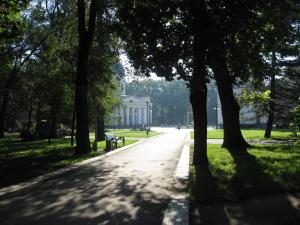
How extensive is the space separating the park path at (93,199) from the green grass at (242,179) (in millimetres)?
794

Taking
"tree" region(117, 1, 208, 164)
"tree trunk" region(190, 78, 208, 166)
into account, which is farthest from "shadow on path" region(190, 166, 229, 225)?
"tree" region(117, 1, 208, 164)

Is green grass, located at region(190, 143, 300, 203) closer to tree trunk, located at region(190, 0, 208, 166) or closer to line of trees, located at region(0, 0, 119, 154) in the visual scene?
tree trunk, located at region(190, 0, 208, 166)

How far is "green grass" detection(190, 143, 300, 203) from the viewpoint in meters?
10.4

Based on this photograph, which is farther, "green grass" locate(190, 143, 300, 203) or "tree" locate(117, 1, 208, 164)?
"tree" locate(117, 1, 208, 164)

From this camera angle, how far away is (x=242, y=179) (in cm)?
1242

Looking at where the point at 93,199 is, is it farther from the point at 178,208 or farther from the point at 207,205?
the point at 207,205

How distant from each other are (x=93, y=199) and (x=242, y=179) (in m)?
3.87

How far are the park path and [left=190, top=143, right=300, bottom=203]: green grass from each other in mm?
794

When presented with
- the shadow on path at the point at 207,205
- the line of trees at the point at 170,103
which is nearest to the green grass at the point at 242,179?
the shadow on path at the point at 207,205

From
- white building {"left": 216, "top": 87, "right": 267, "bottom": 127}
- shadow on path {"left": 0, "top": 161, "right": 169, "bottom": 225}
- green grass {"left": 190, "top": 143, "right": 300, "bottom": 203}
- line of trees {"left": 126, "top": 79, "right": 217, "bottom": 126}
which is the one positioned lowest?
shadow on path {"left": 0, "top": 161, "right": 169, "bottom": 225}

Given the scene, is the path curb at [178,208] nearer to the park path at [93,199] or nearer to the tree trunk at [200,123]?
the park path at [93,199]

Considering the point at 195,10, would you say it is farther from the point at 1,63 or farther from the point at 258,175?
the point at 1,63

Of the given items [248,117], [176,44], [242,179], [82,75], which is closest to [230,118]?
[82,75]

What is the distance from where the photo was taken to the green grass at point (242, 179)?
34.2 ft
